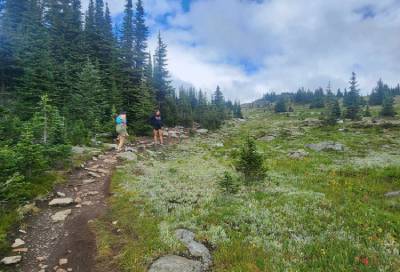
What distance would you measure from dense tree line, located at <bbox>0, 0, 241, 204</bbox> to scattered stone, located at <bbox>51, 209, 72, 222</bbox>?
2.87 metres

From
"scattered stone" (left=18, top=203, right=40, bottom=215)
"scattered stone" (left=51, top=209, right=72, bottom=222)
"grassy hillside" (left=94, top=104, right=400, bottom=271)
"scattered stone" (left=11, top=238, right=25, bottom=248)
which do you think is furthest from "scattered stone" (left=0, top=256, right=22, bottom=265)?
"scattered stone" (left=18, top=203, right=40, bottom=215)

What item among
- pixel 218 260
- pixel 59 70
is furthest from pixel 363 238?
pixel 59 70

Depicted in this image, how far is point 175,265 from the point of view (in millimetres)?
6066

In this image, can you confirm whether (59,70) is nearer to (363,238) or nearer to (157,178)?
(157,178)

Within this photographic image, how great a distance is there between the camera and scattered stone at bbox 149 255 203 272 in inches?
234

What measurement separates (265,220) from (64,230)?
22.7 feet

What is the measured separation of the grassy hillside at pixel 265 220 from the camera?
6.31m

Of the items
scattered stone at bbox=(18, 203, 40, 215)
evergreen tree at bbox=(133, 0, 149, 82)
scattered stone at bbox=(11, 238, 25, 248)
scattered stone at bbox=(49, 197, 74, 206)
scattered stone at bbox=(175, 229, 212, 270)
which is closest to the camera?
scattered stone at bbox=(175, 229, 212, 270)

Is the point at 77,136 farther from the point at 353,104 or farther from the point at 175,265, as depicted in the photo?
the point at 353,104

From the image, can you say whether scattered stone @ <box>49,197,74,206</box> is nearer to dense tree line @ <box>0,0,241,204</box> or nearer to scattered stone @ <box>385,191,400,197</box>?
dense tree line @ <box>0,0,241,204</box>

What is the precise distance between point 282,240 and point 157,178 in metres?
Answer: 8.54

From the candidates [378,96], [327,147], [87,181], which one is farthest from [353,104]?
[87,181]

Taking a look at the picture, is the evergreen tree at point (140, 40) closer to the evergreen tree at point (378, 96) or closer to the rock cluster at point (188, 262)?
the rock cluster at point (188, 262)

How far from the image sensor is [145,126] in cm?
3155
